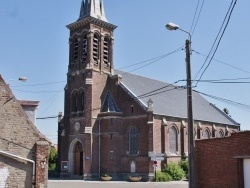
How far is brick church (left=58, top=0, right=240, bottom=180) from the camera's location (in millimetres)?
39750

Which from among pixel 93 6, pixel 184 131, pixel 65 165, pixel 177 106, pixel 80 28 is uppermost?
pixel 93 6

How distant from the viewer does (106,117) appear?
40.4 meters

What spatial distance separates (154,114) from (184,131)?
6551 mm

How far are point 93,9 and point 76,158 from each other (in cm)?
1727

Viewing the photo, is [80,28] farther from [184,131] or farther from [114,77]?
[184,131]

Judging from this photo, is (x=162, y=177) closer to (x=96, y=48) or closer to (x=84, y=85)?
(x=84, y=85)

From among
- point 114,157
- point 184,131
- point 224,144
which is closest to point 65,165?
point 114,157

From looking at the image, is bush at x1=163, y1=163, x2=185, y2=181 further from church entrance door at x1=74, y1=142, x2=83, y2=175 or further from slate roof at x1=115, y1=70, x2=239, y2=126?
church entrance door at x1=74, y1=142, x2=83, y2=175

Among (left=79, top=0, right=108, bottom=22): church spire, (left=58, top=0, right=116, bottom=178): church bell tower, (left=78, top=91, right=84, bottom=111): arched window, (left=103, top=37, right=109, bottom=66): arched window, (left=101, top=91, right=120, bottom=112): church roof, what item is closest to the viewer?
(left=58, top=0, right=116, bottom=178): church bell tower

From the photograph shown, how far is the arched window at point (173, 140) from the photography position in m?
43.1

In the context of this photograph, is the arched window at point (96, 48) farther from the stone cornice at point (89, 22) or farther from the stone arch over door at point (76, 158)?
the stone arch over door at point (76, 158)

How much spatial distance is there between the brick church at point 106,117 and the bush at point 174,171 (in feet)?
4.30

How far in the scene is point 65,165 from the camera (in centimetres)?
4306

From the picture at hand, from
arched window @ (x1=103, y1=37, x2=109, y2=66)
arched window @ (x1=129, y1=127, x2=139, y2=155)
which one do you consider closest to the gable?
arched window @ (x1=129, y1=127, x2=139, y2=155)
